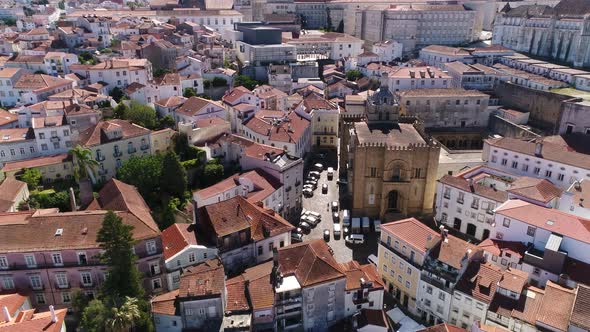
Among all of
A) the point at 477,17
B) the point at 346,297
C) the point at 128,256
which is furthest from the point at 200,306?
the point at 477,17

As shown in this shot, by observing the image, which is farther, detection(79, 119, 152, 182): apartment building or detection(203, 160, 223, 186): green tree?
detection(203, 160, 223, 186): green tree

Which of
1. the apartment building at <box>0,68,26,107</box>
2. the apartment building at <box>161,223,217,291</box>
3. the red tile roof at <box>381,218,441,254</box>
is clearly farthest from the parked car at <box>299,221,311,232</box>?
the apartment building at <box>0,68,26,107</box>

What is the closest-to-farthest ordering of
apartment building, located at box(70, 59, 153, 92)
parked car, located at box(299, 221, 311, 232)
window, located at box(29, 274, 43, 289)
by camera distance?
1. window, located at box(29, 274, 43, 289)
2. parked car, located at box(299, 221, 311, 232)
3. apartment building, located at box(70, 59, 153, 92)

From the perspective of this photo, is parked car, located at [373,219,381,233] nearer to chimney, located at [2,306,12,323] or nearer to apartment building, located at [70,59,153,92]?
chimney, located at [2,306,12,323]

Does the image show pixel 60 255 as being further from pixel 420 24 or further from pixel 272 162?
pixel 420 24

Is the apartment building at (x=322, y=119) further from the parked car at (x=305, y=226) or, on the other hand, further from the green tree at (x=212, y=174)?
the parked car at (x=305, y=226)

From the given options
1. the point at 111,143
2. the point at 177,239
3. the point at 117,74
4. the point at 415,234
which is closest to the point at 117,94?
the point at 117,74

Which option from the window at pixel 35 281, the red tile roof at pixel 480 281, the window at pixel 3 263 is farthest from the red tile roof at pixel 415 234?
the window at pixel 3 263

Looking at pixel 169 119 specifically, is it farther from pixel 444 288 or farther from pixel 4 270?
pixel 444 288
